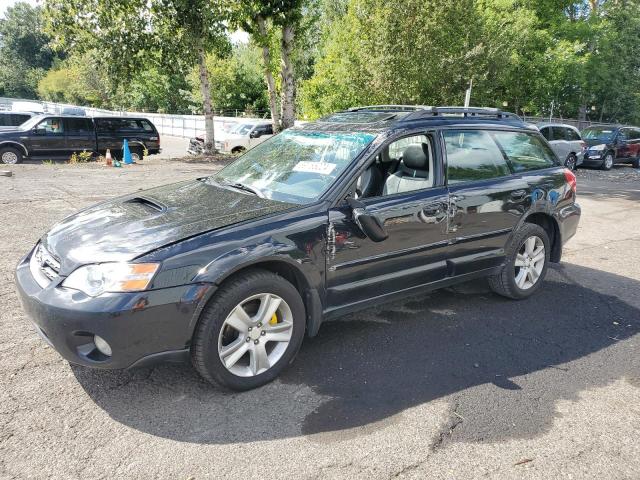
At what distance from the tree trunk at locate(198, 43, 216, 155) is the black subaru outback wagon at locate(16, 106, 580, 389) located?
13960 mm

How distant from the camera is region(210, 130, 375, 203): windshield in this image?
144 inches

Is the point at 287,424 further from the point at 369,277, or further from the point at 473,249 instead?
the point at 473,249

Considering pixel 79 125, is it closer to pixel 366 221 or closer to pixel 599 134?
pixel 366 221

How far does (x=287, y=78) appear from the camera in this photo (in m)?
16.9

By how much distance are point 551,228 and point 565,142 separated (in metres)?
13.7

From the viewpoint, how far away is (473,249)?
4.38m

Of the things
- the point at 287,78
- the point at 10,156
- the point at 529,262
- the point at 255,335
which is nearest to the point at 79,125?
the point at 10,156

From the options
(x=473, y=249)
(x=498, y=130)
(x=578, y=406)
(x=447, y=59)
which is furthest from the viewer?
(x=447, y=59)

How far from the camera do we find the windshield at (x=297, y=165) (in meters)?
3.65

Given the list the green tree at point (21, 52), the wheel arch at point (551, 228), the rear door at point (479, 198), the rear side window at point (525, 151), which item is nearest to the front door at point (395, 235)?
the rear door at point (479, 198)

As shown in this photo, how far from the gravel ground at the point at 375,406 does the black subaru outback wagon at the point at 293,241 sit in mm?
362

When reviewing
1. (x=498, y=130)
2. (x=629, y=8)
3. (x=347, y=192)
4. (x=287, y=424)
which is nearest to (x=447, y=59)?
(x=498, y=130)

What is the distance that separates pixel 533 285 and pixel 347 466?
3272mm

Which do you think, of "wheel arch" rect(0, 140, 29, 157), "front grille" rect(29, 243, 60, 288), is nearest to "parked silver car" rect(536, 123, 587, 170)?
"wheel arch" rect(0, 140, 29, 157)
